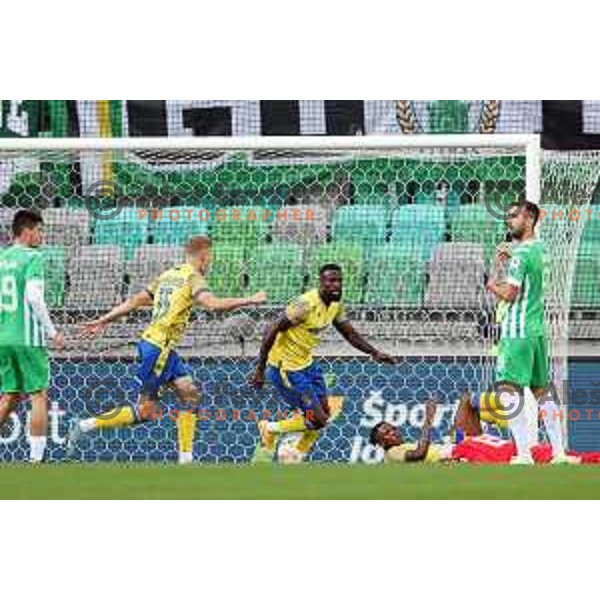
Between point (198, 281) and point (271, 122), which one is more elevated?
point (271, 122)

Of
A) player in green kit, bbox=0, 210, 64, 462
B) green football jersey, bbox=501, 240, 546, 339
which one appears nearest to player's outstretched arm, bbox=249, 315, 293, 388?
player in green kit, bbox=0, 210, 64, 462

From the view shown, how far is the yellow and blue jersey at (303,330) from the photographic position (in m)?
11.1

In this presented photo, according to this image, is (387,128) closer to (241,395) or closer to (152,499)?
(241,395)

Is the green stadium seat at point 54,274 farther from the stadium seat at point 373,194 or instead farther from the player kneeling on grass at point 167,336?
the stadium seat at point 373,194

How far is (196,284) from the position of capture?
1091 cm

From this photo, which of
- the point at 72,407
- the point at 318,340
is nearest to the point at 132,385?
the point at 72,407

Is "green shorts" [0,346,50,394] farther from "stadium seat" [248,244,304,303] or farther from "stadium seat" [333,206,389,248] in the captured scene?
"stadium seat" [333,206,389,248]

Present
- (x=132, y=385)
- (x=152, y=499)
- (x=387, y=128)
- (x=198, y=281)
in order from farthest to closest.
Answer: (x=387, y=128) < (x=132, y=385) < (x=198, y=281) < (x=152, y=499)

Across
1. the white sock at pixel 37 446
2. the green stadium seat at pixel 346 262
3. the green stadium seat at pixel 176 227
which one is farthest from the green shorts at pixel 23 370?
the green stadium seat at pixel 346 262

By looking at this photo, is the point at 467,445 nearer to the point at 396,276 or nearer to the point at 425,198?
the point at 396,276

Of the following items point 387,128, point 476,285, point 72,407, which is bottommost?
point 72,407

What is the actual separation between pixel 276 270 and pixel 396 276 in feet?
2.54

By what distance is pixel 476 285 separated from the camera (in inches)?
454

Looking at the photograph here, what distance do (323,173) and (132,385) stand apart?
1.87 metres
